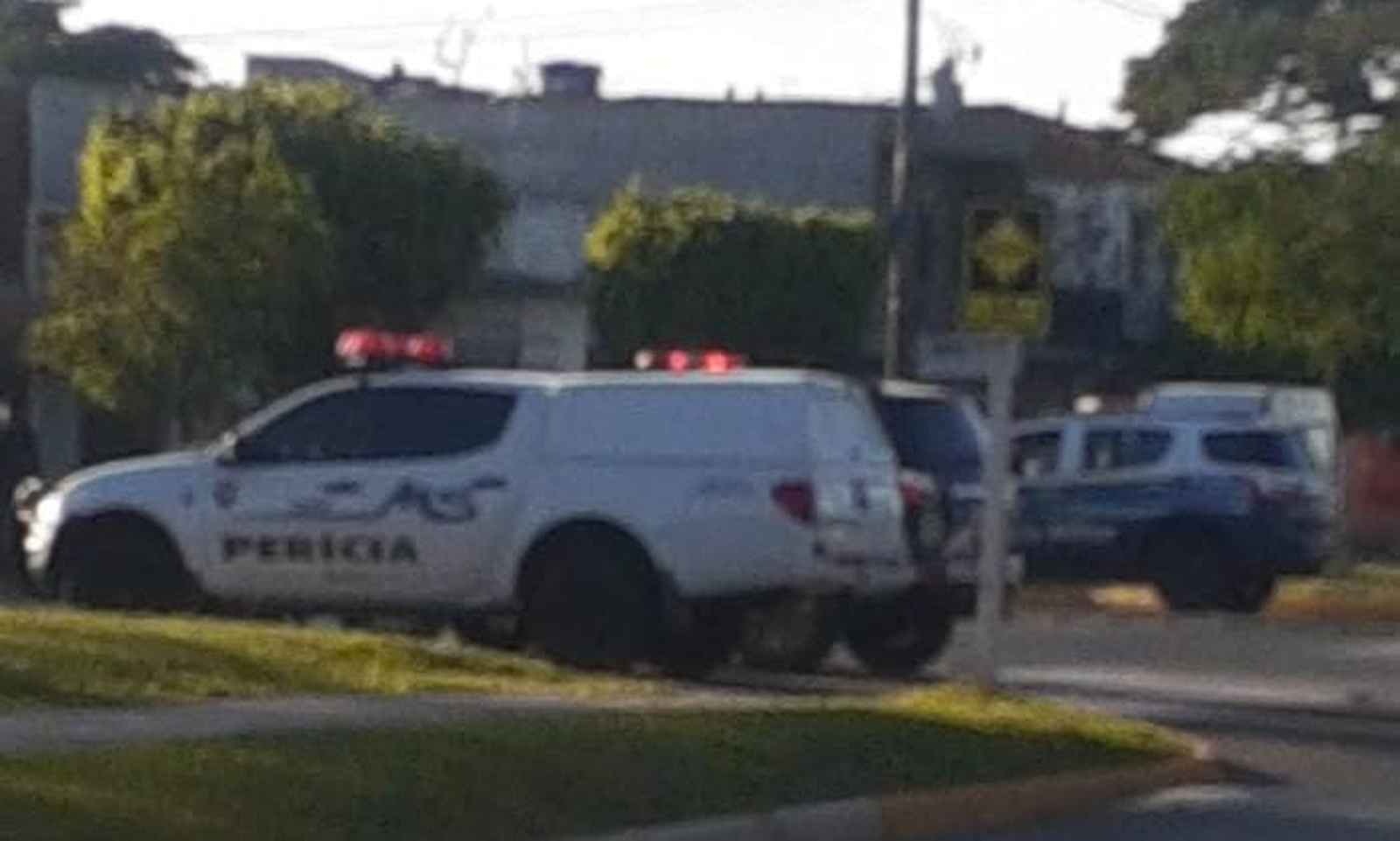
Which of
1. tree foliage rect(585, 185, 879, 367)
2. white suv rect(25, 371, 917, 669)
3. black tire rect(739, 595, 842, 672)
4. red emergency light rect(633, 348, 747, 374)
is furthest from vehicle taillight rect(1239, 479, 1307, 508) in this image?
tree foliage rect(585, 185, 879, 367)

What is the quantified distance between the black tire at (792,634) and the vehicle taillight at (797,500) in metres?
0.59

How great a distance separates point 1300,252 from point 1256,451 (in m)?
6.82

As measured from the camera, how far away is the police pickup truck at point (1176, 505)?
39062 mm

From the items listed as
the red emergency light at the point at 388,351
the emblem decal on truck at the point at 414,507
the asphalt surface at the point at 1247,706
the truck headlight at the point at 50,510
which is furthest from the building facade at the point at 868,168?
the emblem decal on truck at the point at 414,507

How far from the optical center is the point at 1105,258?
70750mm

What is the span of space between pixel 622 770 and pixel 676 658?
7971 mm

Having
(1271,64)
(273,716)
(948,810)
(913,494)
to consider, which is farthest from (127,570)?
(1271,64)

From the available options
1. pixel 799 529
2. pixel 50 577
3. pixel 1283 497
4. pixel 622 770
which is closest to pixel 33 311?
pixel 1283 497

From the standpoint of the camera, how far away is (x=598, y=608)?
83.0ft

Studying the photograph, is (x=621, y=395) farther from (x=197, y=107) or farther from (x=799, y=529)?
(x=197, y=107)

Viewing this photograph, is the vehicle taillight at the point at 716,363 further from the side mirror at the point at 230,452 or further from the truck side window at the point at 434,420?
the side mirror at the point at 230,452

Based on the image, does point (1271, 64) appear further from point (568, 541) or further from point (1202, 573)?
point (568, 541)

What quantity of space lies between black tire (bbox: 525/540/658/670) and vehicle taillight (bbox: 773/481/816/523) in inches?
35.4

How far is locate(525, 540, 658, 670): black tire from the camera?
25.2 meters
